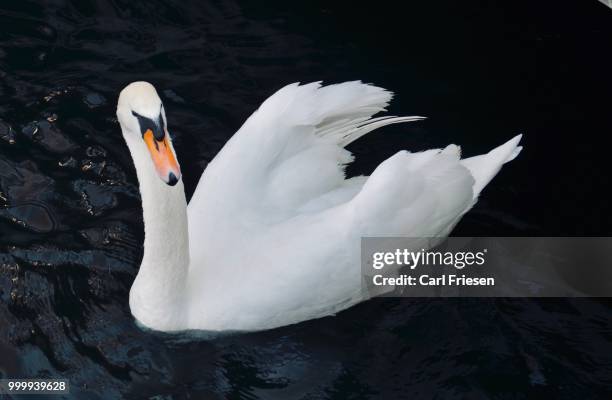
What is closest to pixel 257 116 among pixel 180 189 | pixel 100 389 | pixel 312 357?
pixel 180 189

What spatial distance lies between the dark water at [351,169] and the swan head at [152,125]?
5.12ft

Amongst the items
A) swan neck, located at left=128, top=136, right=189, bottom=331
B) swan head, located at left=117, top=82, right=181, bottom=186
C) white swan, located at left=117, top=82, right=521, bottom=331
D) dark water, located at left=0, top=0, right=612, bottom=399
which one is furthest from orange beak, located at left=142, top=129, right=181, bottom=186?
dark water, located at left=0, top=0, right=612, bottom=399

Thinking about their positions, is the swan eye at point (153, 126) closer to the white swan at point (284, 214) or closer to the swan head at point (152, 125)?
the swan head at point (152, 125)

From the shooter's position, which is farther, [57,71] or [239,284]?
[57,71]

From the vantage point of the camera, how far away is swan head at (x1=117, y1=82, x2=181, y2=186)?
5238 millimetres

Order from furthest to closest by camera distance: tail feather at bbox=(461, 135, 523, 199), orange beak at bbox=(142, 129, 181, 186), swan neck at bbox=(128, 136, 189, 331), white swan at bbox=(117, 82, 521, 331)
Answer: tail feather at bbox=(461, 135, 523, 199)
white swan at bbox=(117, 82, 521, 331)
swan neck at bbox=(128, 136, 189, 331)
orange beak at bbox=(142, 129, 181, 186)

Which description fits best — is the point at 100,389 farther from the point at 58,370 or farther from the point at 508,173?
the point at 508,173

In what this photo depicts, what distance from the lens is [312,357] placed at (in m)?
6.43

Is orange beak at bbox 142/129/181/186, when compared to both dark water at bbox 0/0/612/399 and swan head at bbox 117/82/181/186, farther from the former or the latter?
dark water at bbox 0/0/612/399

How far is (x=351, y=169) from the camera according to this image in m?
7.91

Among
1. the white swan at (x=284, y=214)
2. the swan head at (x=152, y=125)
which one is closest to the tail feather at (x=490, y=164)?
the white swan at (x=284, y=214)

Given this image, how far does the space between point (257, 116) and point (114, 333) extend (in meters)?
1.76

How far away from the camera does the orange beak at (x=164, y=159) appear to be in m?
5.22

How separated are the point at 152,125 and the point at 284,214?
152cm
